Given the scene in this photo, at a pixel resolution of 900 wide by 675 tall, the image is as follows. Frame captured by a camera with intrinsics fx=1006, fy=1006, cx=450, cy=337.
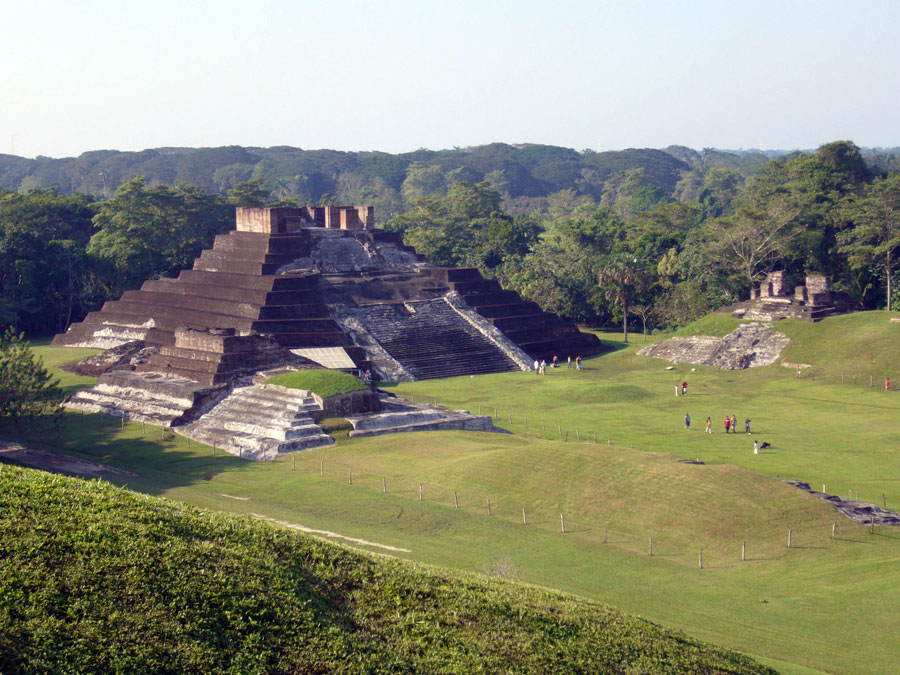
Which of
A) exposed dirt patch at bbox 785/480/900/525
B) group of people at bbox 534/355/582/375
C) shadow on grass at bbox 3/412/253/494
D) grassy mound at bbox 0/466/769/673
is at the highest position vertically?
grassy mound at bbox 0/466/769/673

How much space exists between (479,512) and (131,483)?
8.79 meters

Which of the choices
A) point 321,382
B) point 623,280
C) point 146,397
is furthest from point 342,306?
point 623,280

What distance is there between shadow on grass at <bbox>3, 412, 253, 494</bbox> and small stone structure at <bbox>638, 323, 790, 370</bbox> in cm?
2516

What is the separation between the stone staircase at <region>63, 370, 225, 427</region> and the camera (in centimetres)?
3353

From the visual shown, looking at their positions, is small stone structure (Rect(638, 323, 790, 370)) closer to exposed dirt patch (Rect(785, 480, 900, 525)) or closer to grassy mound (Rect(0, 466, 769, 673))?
exposed dirt patch (Rect(785, 480, 900, 525))

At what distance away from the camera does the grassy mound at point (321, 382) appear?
31578mm

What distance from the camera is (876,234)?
2154 inches

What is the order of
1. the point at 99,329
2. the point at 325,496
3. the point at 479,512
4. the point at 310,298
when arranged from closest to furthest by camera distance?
the point at 479,512
the point at 325,496
the point at 310,298
the point at 99,329

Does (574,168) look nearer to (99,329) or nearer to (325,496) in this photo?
(99,329)

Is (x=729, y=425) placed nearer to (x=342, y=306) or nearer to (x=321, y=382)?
(x=321, y=382)

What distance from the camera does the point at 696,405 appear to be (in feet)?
122

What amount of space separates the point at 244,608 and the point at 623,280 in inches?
1871

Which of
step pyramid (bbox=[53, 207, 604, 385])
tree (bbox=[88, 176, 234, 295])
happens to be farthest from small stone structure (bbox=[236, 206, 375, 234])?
tree (bbox=[88, 176, 234, 295])

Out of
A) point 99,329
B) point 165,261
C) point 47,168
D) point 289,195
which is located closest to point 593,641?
point 99,329
